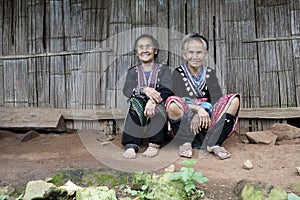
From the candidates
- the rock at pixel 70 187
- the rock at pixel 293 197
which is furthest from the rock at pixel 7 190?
the rock at pixel 293 197

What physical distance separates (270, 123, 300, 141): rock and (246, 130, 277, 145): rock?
9 cm

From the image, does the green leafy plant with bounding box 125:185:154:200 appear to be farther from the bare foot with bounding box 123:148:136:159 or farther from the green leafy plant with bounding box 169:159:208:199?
the bare foot with bounding box 123:148:136:159

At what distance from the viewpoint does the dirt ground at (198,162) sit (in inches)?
124

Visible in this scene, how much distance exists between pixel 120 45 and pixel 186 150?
203cm

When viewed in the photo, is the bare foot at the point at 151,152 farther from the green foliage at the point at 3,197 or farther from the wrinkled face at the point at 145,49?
the green foliage at the point at 3,197

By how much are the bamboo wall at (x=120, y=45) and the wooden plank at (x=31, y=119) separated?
0.21 metres

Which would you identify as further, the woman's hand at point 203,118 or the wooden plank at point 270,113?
the wooden plank at point 270,113

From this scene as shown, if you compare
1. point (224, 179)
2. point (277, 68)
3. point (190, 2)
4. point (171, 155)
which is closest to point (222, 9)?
point (190, 2)

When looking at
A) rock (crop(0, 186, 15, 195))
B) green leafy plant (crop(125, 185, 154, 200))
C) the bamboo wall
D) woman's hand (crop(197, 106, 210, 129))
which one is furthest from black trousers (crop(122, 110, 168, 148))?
rock (crop(0, 186, 15, 195))

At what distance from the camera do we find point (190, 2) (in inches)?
201

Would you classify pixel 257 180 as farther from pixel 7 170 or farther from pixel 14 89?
pixel 14 89

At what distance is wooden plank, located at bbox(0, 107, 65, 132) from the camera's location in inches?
197

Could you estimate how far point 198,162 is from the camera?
3.73 m

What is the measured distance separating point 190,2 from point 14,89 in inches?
116
